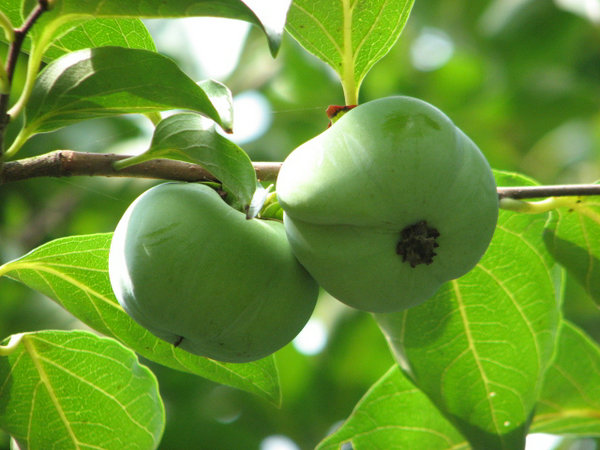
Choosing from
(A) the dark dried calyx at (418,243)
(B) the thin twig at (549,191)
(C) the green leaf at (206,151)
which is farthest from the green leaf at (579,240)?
(C) the green leaf at (206,151)

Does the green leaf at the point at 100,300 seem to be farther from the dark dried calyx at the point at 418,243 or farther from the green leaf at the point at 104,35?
the dark dried calyx at the point at 418,243

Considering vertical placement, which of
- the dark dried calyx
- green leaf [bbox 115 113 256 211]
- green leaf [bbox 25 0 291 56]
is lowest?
the dark dried calyx

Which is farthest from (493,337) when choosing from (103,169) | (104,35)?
(104,35)

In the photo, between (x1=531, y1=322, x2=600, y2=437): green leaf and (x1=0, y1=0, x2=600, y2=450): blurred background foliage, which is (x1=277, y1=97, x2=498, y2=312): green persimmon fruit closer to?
(x1=531, y1=322, x2=600, y2=437): green leaf

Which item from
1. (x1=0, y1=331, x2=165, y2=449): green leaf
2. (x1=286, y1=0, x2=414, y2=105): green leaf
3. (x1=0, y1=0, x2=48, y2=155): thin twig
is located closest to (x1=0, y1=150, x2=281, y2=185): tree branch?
(x1=0, y1=0, x2=48, y2=155): thin twig

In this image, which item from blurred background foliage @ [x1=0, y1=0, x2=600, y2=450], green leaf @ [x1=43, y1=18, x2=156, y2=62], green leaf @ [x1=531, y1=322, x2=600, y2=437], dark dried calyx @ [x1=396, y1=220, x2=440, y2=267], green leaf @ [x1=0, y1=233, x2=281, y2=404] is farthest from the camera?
blurred background foliage @ [x1=0, y1=0, x2=600, y2=450]

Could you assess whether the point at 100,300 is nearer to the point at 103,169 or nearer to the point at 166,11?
the point at 103,169

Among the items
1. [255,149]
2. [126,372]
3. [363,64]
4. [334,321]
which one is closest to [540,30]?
[255,149]
